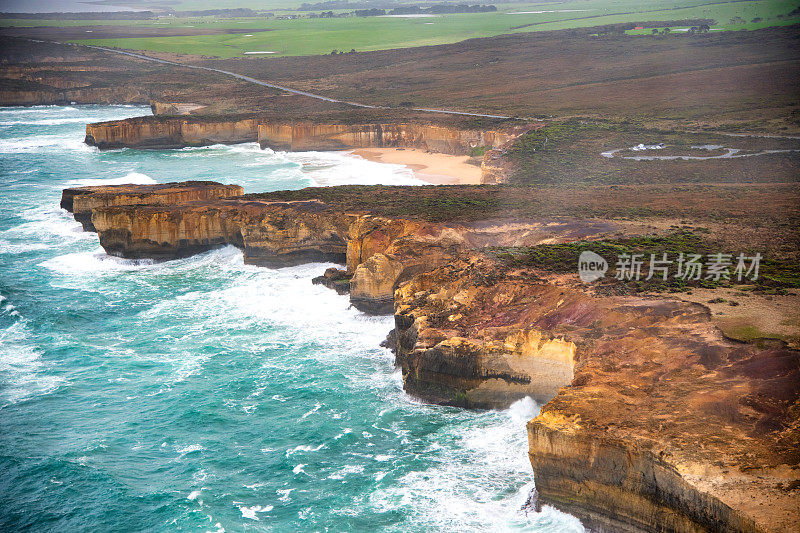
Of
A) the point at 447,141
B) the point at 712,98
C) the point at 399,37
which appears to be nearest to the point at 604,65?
the point at 712,98

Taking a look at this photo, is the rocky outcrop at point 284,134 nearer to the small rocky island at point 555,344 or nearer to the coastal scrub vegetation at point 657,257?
the small rocky island at point 555,344

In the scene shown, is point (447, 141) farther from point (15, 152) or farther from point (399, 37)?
point (399, 37)

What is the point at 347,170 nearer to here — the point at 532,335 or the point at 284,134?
the point at 284,134

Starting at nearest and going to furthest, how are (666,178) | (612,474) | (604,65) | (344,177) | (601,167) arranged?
1. (612,474)
2. (666,178)
3. (601,167)
4. (344,177)
5. (604,65)

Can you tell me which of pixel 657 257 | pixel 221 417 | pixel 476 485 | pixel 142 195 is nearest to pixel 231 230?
pixel 142 195

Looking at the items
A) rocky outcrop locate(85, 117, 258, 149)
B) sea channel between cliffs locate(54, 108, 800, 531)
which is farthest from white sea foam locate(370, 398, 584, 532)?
rocky outcrop locate(85, 117, 258, 149)

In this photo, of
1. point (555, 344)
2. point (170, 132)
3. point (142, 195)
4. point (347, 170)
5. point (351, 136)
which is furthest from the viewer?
point (170, 132)
